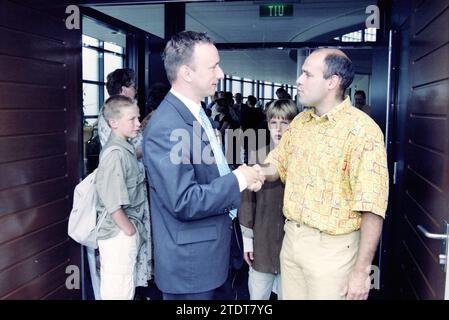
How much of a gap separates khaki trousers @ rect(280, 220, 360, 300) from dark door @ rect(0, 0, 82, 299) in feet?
4.82

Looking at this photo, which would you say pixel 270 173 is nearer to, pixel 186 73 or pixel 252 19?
pixel 186 73

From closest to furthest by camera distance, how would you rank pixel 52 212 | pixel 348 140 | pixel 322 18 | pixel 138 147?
1. pixel 348 140
2. pixel 52 212
3. pixel 138 147
4. pixel 322 18

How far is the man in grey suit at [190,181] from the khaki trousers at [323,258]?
31 centimetres

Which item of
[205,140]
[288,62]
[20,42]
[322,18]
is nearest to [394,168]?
[205,140]

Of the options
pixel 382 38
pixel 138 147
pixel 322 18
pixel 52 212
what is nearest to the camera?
pixel 52 212

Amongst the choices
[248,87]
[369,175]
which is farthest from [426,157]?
[248,87]

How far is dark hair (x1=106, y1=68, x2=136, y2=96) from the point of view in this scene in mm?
3260

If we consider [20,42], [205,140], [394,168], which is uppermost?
[20,42]

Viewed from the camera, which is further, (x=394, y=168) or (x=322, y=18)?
(x=322, y=18)

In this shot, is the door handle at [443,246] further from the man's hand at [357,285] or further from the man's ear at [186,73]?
the man's ear at [186,73]

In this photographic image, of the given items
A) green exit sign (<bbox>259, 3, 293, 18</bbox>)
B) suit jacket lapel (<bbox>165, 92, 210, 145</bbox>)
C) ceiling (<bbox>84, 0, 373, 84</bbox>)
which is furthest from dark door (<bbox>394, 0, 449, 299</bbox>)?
ceiling (<bbox>84, 0, 373, 84</bbox>)

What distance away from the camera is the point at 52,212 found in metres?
2.68
